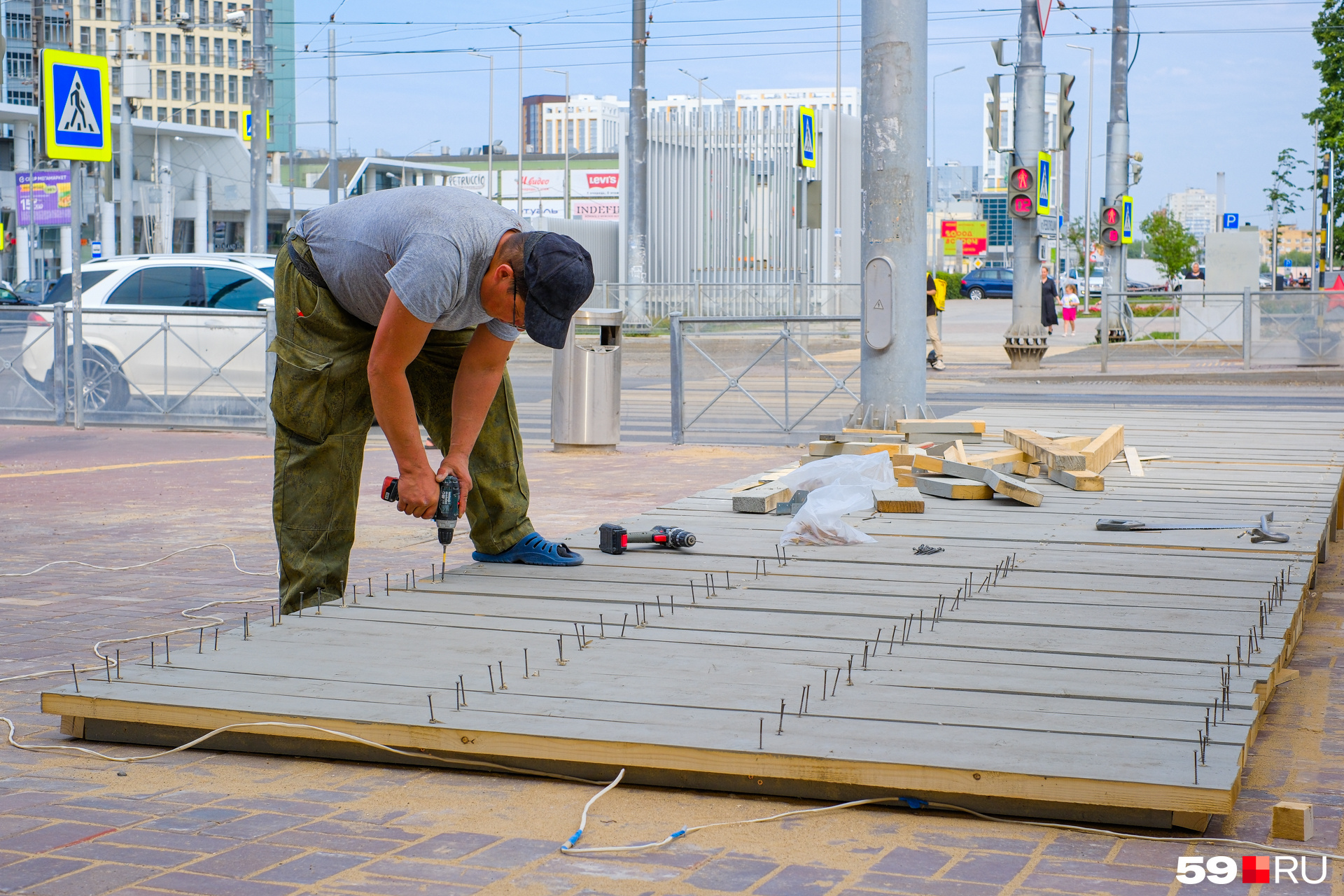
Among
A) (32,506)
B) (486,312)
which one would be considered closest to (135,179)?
(32,506)

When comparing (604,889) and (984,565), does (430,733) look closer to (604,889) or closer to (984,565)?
Answer: (604,889)

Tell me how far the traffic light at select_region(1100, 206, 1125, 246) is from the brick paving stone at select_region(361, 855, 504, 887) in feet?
93.5

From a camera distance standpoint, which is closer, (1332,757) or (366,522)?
(1332,757)

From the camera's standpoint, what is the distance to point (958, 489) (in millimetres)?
6859

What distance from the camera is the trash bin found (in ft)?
39.7

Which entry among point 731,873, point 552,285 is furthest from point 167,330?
point 731,873

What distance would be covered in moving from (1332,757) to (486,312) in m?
2.71

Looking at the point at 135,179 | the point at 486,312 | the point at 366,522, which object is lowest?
the point at 366,522

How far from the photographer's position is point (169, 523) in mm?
8281

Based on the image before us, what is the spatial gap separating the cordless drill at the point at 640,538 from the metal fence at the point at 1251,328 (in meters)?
19.5

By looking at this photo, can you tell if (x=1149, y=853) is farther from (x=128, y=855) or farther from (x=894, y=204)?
(x=894, y=204)

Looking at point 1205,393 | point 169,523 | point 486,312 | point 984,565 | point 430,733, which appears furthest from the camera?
point 1205,393

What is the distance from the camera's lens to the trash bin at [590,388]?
12.1 m

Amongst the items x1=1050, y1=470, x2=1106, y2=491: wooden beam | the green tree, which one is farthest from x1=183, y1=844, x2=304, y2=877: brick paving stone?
the green tree
